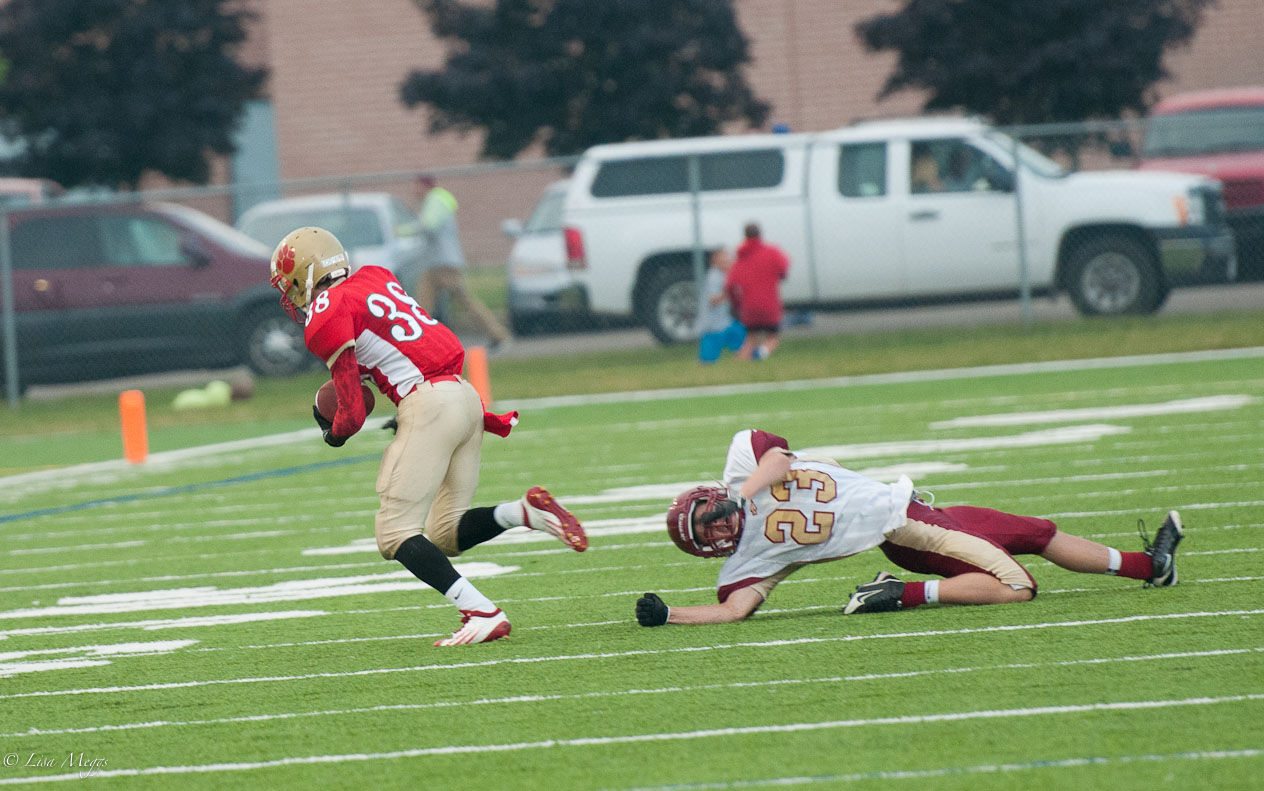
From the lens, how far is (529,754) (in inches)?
187

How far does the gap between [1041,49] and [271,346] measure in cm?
1262

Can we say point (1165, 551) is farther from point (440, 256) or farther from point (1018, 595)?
point (440, 256)

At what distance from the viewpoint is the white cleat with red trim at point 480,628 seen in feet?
20.6

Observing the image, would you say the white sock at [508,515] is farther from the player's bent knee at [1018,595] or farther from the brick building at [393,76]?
the brick building at [393,76]

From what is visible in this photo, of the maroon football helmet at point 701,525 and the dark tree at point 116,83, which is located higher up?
the dark tree at point 116,83

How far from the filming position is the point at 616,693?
539cm

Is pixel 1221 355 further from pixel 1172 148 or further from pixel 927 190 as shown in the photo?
pixel 1172 148

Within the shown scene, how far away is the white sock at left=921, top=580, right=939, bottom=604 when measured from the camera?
6328 mm

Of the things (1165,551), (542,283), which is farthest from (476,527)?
(542,283)

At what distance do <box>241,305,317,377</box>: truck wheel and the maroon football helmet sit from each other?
44.9 ft

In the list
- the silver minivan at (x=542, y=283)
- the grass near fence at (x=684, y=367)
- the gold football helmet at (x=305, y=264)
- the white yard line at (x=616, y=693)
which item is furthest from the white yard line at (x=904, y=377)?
the white yard line at (x=616, y=693)

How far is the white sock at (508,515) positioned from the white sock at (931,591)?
1527 mm

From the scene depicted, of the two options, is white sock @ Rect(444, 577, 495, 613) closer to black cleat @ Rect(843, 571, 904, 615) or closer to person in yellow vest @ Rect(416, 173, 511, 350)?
black cleat @ Rect(843, 571, 904, 615)

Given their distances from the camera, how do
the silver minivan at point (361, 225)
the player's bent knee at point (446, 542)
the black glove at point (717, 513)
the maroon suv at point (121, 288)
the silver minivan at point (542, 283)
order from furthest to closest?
the silver minivan at point (361, 225)
the silver minivan at point (542, 283)
the maroon suv at point (121, 288)
the player's bent knee at point (446, 542)
the black glove at point (717, 513)
